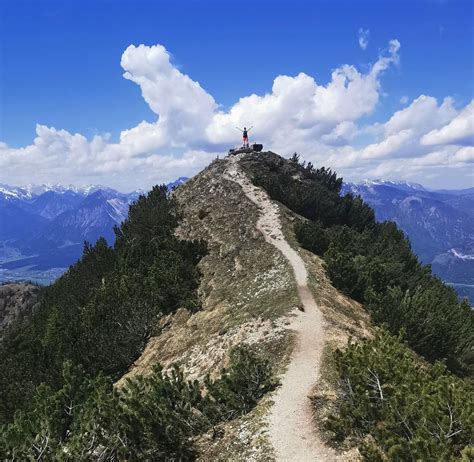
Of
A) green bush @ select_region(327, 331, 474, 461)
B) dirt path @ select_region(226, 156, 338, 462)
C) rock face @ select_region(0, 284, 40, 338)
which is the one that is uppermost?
green bush @ select_region(327, 331, 474, 461)

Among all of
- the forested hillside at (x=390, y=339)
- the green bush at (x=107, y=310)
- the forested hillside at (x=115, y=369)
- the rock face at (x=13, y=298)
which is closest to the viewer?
the forested hillside at (x=390, y=339)

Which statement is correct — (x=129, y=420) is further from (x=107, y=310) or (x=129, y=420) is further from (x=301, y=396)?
(x=107, y=310)

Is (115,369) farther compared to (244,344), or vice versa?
(115,369)

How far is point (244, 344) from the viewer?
68.5 ft

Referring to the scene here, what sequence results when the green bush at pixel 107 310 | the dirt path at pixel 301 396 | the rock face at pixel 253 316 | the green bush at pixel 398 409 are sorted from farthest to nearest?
1. the green bush at pixel 107 310
2. the rock face at pixel 253 316
3. the dirt path at pixel 301 396
4. the green bush at pixel 398 409

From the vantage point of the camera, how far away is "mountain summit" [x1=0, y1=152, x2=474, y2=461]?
→ 41.2 feet

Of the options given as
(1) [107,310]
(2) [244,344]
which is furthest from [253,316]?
(1) [107,310]

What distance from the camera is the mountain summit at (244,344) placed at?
12.6 meters

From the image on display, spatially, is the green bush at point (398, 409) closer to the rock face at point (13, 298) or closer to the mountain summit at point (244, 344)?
the mountain summit at point (244, 344)

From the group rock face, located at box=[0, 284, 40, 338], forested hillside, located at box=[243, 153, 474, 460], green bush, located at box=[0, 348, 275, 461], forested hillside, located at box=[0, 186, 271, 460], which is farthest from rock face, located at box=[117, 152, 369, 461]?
rock face, located at box=[0, 284, 40, 338]

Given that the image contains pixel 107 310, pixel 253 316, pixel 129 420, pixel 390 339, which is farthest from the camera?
pixel 107 310

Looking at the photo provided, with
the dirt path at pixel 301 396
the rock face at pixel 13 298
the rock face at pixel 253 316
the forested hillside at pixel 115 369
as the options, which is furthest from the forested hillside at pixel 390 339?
the rock face at pixel 13 298

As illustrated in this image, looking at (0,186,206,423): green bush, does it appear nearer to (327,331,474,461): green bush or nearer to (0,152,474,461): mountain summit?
(0,152,474,461): mountain summit

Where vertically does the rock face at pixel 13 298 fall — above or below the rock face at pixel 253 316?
below
